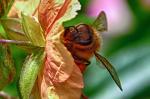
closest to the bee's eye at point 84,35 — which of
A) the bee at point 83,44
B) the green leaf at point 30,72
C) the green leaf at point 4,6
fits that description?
the bee at point 83,44

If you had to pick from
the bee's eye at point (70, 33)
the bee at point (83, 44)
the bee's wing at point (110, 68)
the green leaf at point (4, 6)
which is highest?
the green leaf at point (4, 6)

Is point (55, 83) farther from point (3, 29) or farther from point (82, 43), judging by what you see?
point (3, 29)

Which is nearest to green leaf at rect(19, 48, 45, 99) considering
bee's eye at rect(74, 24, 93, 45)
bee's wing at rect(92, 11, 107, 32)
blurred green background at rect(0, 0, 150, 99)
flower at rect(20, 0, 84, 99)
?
flower at rect(20, 0, 84, 99)

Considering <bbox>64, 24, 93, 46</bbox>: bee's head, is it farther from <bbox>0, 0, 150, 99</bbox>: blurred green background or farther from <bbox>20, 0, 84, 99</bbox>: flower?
<bbox>0, 0, 150, 99</bbox>: blurred green background

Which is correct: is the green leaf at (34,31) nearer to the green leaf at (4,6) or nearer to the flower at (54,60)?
the flower at (54,60)

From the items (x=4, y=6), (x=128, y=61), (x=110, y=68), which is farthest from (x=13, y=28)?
(x=128, y=61)

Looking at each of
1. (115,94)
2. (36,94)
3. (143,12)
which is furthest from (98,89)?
(36,94)
